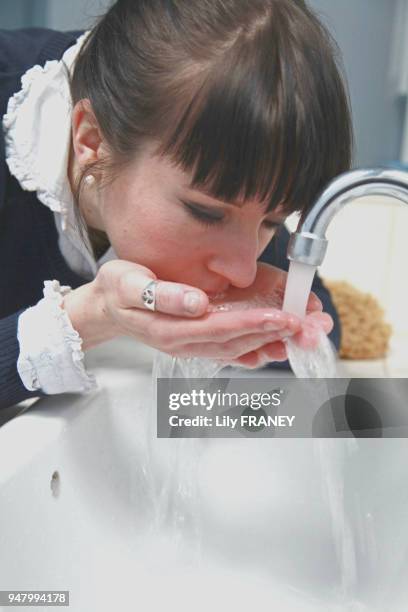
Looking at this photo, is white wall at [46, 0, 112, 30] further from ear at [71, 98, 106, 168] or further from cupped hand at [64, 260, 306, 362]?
cupped hand at [64, 260, 306, 362]

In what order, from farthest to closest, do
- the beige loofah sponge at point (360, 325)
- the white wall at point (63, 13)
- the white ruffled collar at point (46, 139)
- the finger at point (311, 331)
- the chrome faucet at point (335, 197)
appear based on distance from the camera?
the white wall at point (63, 13)
the beige loofah sponge at point (360, 325)
the white ruffled collar at point (46, 139)
the finger at point (311, 331)
the chrome faucet at point (335, 197)

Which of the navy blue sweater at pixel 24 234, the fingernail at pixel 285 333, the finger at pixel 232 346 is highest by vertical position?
the navy blue sweater at pixel 24 234

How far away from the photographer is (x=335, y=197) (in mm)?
500

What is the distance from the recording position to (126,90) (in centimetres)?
61

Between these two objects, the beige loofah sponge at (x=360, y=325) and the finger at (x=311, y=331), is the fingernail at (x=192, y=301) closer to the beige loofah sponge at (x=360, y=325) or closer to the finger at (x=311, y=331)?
the finger at (x=311, y=331)

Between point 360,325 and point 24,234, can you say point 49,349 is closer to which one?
point 24,234

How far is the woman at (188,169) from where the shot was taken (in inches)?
21.9

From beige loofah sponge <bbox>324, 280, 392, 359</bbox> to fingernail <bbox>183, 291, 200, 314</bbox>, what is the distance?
1.58 feet

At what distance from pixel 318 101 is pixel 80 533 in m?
0.40

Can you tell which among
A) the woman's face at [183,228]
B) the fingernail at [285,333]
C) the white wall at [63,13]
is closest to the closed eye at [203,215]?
the woman's face at [183,228]

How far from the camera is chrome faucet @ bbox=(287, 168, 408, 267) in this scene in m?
0.49

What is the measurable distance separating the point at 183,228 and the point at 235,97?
11cm

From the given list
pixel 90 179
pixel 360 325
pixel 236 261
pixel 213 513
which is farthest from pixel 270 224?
pixel 360 325

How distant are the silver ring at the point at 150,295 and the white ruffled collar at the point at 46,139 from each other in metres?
0.22
